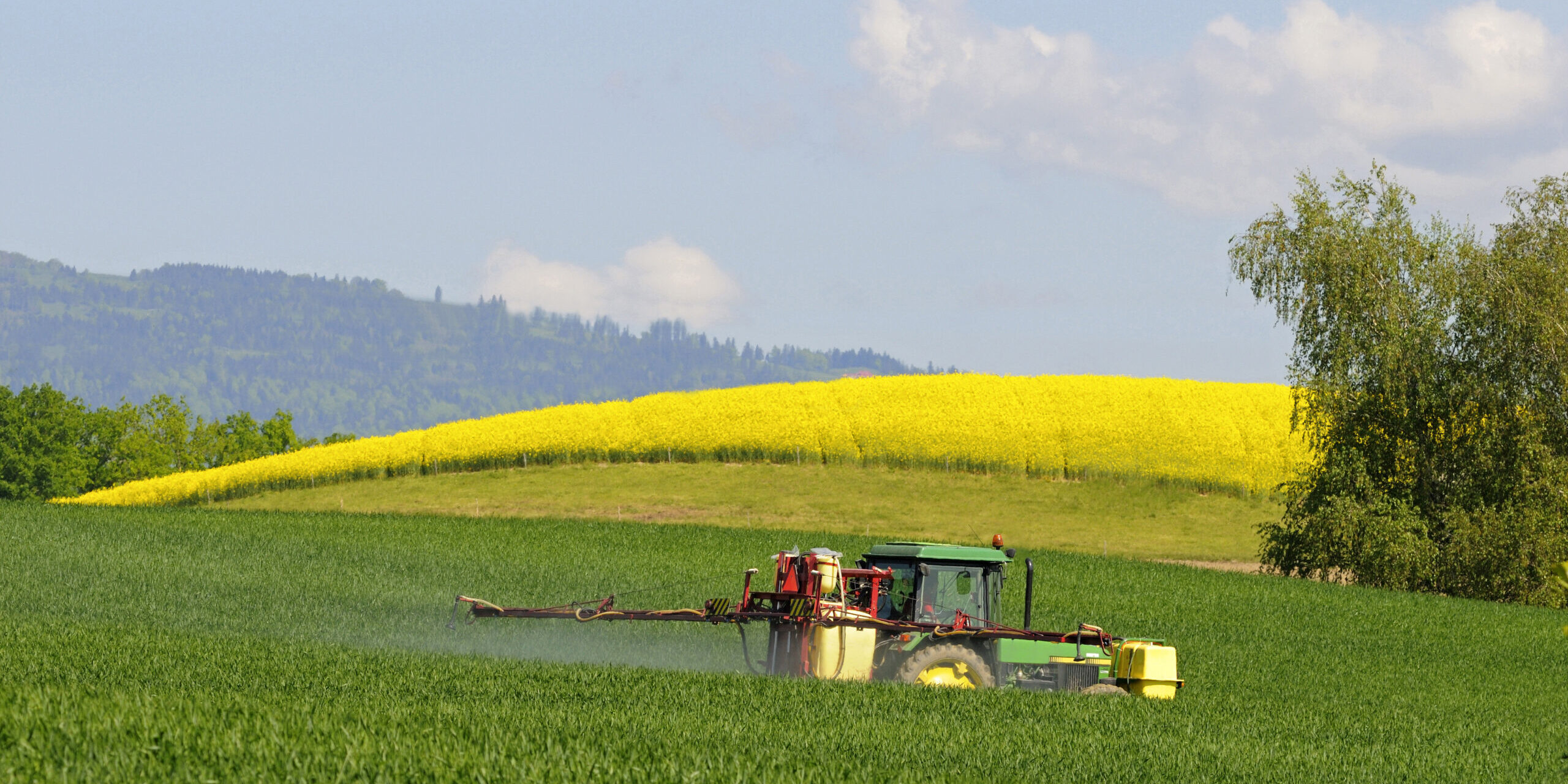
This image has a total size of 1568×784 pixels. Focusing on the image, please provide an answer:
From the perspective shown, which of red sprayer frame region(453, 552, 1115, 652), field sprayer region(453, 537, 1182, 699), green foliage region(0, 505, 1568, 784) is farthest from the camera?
field sprayer region(453, 537, 1182, 699)

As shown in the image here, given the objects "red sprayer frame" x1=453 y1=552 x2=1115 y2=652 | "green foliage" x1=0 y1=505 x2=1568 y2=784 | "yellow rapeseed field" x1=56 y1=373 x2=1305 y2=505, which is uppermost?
"yellow rapeseed field" x1=56 y1=373 x2=1305 y2=505

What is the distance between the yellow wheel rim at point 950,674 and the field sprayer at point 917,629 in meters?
0.02

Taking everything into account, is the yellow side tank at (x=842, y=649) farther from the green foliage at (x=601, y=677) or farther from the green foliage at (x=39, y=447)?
the green foliage at (x=39, y=447)

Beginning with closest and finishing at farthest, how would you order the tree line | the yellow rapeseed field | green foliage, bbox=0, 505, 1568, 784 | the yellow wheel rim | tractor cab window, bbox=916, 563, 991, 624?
green foliage, bbox=0, 505, 1568, 784 < the yellow wheel rim < tractor cab window, bbox=916, 563, 991, 624 < the yellow rapeseed field < the tree line

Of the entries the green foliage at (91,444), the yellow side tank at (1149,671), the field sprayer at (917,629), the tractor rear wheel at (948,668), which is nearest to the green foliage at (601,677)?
the yellow side tank at (1149,671)

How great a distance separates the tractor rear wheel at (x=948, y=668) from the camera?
16062mm

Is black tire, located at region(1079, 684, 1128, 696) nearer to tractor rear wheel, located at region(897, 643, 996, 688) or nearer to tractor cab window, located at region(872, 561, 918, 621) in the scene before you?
tractor rear wheel, located at region(897, 643, 996, 688)

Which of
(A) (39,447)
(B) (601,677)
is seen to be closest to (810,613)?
(B) (601,677)

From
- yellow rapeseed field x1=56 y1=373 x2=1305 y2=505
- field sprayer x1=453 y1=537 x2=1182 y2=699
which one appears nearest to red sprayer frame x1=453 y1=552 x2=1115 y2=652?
field sprayer x1=453 y1=537 x2=1182 y2=699

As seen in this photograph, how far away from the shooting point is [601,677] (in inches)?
608

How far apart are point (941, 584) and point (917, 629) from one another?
93 centimetres

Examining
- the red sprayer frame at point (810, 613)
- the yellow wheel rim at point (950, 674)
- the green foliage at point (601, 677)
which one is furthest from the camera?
the yellow wheel rim at point (950, 674)

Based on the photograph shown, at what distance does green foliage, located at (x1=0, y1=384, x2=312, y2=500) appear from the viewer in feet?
306

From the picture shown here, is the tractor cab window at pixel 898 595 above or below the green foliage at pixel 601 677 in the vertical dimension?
above
